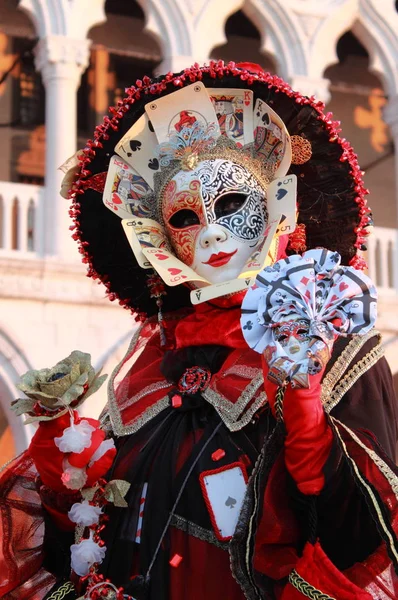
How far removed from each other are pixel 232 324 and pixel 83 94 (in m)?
8.43

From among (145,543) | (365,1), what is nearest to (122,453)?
(145,543)

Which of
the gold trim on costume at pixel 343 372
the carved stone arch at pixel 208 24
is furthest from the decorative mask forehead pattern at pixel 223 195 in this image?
the carved stone arch at pixel 208 24

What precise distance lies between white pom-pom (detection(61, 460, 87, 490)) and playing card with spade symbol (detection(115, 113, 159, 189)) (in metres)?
0.72

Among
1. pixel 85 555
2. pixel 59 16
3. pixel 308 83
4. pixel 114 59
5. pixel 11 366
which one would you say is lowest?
pixel 11 366

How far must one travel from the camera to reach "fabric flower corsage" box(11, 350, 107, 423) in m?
2.79

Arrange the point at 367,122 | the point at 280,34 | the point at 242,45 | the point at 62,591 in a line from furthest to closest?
the point at 367,122
the point at 242,45
the point at 280,34
the point at 62,591

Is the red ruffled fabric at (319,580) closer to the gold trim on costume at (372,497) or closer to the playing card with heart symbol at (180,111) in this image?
the gold trim on costume at (372,497)

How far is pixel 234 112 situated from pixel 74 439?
0.86 metres

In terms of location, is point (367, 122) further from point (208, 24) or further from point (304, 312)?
point (304, 312)

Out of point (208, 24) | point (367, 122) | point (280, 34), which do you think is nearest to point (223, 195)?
point (208, 24)

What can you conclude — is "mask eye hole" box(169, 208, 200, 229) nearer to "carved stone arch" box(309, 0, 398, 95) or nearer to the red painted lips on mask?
the red painted lips on mask

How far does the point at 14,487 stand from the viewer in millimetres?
3064

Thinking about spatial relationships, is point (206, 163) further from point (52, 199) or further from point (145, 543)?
point (52, 199)

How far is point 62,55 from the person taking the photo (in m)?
9.27
